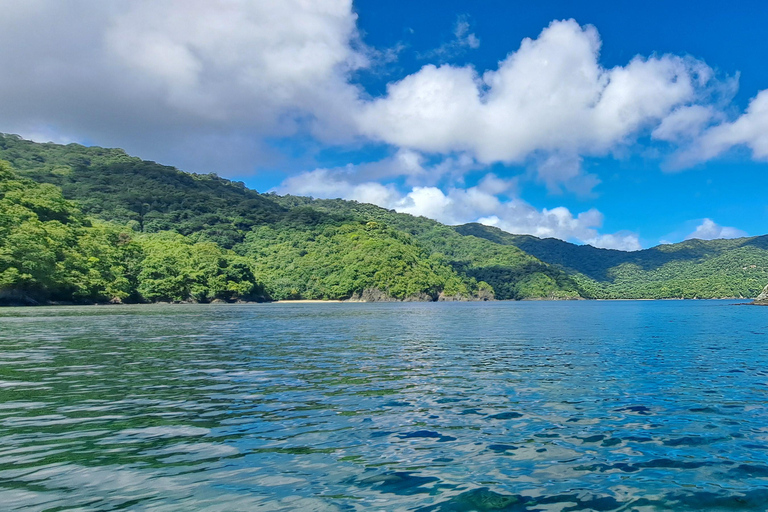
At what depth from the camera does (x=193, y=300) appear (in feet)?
571

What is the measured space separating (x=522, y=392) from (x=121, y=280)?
149872 mm

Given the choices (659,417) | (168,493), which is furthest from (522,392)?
(168,493)

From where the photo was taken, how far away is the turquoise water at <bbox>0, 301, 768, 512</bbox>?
890cm

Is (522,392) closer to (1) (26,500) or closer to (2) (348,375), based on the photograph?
(2) (348,375)

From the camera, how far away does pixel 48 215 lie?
148000 millimetres

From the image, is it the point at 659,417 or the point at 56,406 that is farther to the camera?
the point at 56,406

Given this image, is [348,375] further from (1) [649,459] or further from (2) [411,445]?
(1) [649,459]

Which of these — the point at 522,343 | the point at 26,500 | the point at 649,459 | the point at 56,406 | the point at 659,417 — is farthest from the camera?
the point at 522,343

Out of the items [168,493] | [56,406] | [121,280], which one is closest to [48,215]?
[121,280]

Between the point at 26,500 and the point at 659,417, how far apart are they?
618 inches

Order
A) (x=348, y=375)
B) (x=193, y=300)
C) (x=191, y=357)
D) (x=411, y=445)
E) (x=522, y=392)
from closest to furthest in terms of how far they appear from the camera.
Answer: (x=411, y=445) → (x=522, y=392) → (x=348, y=375) → (x=191, y=357) → (x=193, y=300)

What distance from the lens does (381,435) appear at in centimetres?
1279

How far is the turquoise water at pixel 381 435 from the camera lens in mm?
8898

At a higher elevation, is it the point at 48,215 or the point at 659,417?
the point at 48,215
